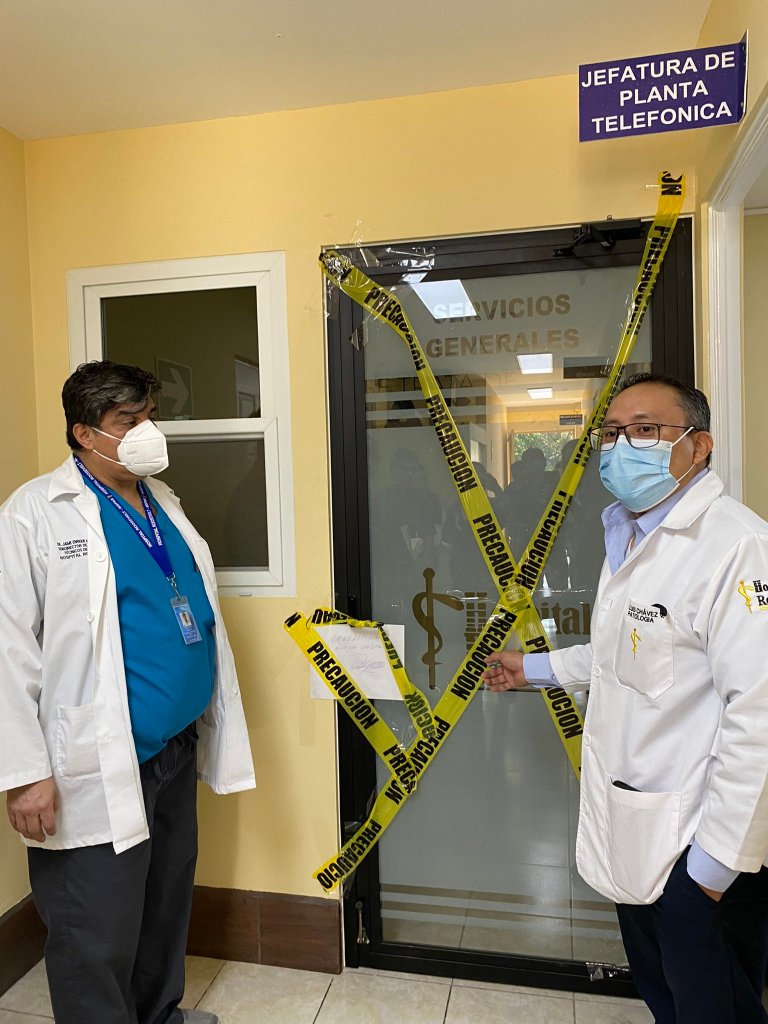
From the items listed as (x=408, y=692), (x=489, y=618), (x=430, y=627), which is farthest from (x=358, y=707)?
(x=489, y=618)

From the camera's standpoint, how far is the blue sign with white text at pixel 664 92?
5.33 ft

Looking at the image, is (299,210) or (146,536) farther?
(299,210)

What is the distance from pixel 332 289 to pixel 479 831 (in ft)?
5.78

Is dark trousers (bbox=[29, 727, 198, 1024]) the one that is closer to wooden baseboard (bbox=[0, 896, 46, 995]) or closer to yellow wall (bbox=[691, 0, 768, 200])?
wooden baseboard (bbox=[0, 896, 46, 995])

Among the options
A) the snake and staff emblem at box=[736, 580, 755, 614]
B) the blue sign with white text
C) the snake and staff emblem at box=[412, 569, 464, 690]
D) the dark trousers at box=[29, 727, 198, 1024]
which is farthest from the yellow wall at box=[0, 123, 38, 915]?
the snake and staff emblem at box=[736, 580, 755, 614]

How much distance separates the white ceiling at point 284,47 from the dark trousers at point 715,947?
1.99m

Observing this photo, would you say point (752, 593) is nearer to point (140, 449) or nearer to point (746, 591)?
point (746, 591)

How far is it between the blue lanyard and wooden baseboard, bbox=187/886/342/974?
1181 millimetres

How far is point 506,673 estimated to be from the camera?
6.39 ft

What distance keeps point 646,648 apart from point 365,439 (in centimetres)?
117

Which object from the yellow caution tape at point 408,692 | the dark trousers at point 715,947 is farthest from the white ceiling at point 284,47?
the dark trousers at point 715,947

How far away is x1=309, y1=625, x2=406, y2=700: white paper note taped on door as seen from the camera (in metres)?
2.28

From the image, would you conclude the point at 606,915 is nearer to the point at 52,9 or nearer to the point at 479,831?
the point at 479,831

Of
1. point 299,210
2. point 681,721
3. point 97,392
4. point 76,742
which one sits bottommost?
point 76,742
